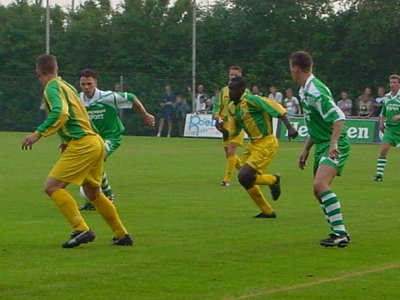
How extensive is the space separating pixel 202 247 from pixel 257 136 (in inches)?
165

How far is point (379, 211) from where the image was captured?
53.6 feet

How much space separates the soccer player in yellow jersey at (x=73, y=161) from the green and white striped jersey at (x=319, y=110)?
2.18m

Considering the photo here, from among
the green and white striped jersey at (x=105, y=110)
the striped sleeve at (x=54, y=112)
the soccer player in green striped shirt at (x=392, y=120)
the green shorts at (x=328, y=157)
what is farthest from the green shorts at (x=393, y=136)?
the striped sleeve at (x=54, y=112)

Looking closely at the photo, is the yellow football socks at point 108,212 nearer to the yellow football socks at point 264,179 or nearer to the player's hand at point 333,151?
the player's hand at point 333,151

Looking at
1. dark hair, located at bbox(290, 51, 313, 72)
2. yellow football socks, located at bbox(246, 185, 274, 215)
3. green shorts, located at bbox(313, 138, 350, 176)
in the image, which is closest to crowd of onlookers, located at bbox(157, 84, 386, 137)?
yellow football socks, located at bbox(246, 185, 274, 215)

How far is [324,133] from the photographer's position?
12375 mm

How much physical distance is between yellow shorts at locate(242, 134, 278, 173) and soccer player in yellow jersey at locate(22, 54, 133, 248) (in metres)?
3.76

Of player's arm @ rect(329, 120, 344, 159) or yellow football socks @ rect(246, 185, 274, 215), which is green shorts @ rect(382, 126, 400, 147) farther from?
player's arm @ rect(329, 120, 344, 159)

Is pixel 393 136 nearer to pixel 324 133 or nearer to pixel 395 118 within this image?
pixel 395 118

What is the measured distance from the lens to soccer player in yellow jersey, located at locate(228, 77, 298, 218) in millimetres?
15367

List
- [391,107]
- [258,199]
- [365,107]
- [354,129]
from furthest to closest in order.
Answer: [365,107], [354,129], [391,107], [258,199]

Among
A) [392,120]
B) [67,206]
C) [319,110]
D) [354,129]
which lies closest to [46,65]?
[67,206]

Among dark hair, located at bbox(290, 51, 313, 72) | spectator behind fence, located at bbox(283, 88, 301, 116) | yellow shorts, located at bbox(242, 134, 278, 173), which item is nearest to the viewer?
dark hair, located at bbox(290, 51, 313, 72)

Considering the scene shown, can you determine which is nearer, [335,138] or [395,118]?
[335,138]
